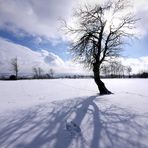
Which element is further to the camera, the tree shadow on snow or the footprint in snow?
the footprint in snow

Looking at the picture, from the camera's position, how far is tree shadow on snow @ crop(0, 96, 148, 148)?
16.1 ft

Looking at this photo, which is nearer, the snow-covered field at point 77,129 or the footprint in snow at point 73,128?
the snow-covered field at point 77,129

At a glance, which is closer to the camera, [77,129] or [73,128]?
[77,129]

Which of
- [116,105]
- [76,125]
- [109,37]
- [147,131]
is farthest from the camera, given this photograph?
[109,37]

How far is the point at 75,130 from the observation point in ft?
19.0

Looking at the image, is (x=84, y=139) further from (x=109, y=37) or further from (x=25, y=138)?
(x=109, y=37)

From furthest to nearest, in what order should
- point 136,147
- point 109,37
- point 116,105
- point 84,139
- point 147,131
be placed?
point 109,37 → point 116,105 → point 147,131 → point 84,139 → point 136,147

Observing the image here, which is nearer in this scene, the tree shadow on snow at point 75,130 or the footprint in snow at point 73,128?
the tree shadow on snow at point 75,130

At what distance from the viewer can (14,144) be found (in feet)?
16.1

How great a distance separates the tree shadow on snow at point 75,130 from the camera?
16.1 feet

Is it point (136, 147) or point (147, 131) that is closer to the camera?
point (136, 147)

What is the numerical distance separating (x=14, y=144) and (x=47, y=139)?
0.93m

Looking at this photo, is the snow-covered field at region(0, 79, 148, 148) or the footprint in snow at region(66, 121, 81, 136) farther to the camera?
the footprint in snow at region(66, 121, 81, 136)

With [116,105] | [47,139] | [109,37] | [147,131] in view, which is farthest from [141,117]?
[109,37]
